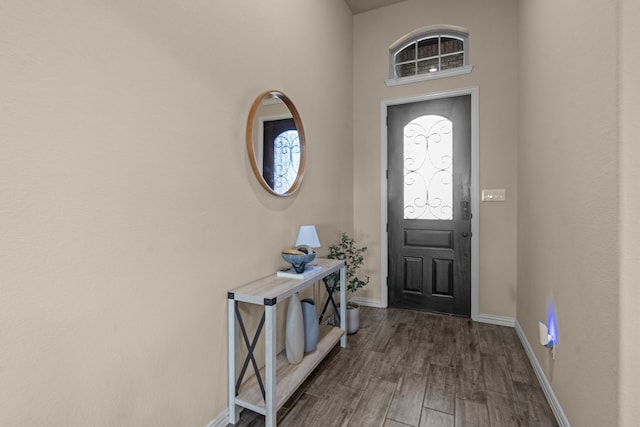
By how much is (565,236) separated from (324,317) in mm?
1827

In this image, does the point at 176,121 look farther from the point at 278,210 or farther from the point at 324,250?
the point at 324,250

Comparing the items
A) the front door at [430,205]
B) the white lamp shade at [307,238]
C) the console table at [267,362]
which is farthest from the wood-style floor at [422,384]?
the white lamp shade at [307,238]

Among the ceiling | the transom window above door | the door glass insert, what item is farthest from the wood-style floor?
the ceiling

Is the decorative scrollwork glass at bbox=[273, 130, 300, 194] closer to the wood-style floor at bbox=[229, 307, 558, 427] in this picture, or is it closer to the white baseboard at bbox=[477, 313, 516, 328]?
the wood-style floor at bbox=[229, 307, 558, 427]

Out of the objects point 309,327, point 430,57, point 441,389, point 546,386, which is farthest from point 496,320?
point 430,57

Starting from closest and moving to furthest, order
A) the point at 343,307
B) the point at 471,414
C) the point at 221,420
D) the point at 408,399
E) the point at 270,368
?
1. the point at 270,368
2. the point at 221,420
3. the point at 471,414
4. the point at 408,399
5. the point at 343,307

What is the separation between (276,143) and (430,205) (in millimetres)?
1844

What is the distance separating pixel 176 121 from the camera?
135 cm

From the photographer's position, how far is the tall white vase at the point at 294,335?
1896 millimetres

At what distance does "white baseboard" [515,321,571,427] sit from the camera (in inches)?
60.9

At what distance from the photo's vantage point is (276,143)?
6.75 ft

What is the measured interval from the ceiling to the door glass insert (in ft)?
4.22

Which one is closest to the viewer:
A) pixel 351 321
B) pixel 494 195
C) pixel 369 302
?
pixel 351 321

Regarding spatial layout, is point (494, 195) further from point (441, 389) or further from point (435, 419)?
point (435, 419)
